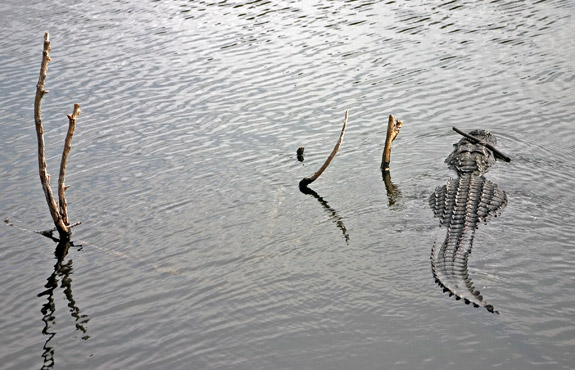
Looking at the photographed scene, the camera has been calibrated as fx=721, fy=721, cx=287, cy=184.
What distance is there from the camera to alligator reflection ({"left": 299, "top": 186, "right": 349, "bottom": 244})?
42.7ft

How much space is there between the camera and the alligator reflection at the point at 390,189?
14181mm

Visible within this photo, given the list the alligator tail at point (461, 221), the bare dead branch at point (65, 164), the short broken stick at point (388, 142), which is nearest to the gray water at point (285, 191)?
the alligator tail at point (461, 221)

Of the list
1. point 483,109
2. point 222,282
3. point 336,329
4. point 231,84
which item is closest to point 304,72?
point 231,84

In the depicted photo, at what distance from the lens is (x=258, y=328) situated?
33.7ft

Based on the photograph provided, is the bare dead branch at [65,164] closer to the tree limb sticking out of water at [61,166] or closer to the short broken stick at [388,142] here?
the tree limb sticking out of water at [61,166]

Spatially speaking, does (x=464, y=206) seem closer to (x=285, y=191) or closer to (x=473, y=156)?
(x=473, y=156)

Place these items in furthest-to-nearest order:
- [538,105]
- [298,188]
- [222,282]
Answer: [538,105] < [298,188] < [222,282]

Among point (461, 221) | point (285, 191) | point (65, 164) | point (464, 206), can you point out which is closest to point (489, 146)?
point (464, 206)

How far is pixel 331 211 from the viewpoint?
45.8 ft

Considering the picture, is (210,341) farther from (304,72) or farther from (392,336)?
(304,72)

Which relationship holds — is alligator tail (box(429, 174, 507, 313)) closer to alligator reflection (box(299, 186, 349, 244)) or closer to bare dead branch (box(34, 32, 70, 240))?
alligator reflection (box(299, 186, 349, 244))

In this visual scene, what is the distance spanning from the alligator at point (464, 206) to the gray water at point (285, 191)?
21 cm

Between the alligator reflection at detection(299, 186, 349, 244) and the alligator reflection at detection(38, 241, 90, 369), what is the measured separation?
4.64 m

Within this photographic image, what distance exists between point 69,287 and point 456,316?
20.3ft
